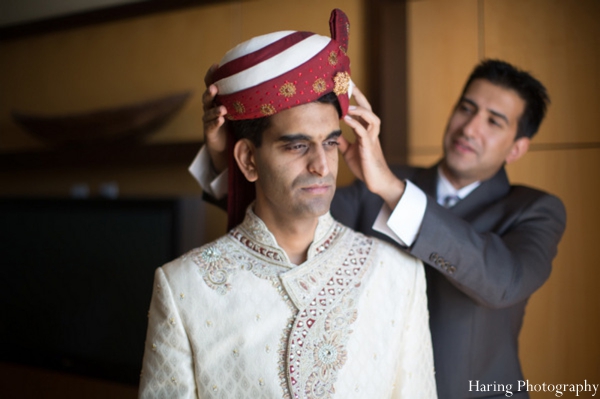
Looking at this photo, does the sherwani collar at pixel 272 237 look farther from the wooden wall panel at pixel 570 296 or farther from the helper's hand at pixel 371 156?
the wooden wall panel at pixel 570 296

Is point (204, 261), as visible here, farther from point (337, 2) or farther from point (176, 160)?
point (176, 160)

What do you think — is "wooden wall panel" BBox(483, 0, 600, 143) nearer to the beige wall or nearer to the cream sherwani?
the beige wall

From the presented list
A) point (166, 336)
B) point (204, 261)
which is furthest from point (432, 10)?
point (166, 336)

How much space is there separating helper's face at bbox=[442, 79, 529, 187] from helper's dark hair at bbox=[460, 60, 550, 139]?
0.7 inches

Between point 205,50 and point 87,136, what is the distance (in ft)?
2.93

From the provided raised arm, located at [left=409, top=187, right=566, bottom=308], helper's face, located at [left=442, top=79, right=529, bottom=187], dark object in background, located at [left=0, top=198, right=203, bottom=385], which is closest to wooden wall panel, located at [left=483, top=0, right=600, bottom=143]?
helper's face, located at [left=442, top=79, right=529, bottom=187]

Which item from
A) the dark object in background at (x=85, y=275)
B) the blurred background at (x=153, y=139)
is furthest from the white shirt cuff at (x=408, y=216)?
the dark object in background at (x=85, y=275)

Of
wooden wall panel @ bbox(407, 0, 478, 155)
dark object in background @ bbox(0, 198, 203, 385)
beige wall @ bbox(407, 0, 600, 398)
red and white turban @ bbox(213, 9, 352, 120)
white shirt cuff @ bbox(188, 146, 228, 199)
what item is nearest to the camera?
red and white turban @ bbox(213, 9, 352, 120)

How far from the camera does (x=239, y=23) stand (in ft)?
9.18

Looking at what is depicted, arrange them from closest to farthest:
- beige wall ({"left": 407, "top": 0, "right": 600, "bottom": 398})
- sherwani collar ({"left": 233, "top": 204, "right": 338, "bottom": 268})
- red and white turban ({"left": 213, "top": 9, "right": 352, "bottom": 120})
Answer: red and white turban ({"left": 213, "top": 9, "right": 352, "bottom": 120})
sherwani collar ({"left": 233, "top": 204, "right": 338, "bottom": 268})
beige wall ({"left": 407, "top": 0, "right": 600, "bottom": 398})

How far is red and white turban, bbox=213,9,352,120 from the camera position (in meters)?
1.20

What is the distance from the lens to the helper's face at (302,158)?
1.24 m

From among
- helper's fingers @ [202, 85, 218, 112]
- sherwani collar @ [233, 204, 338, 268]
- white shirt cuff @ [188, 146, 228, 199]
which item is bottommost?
sherwani collar @ [233, 204, 338, 268]

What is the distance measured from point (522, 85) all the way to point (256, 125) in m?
0.90
